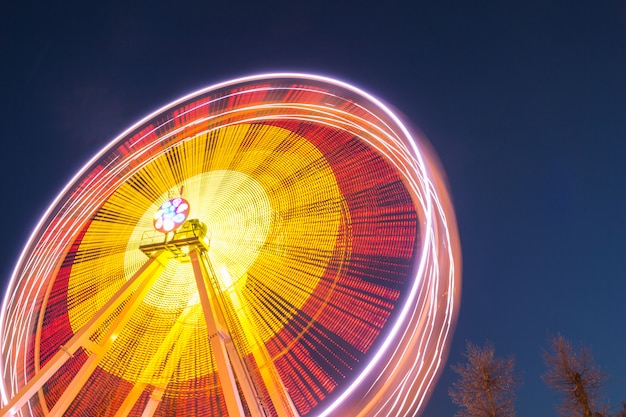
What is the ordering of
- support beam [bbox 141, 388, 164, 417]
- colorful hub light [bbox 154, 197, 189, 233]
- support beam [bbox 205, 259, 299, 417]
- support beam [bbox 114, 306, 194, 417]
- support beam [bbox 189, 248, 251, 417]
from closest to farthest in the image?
support beam [bbox 189, 248, 251, 417]
support beam [bbox 205, 259, 299, 417]
support beam [bbox 141, 388, 164, 417]
colorful hub light [bbox 154, 197, 189, 233]
support beam [bbox 114, 306, 194, 417]

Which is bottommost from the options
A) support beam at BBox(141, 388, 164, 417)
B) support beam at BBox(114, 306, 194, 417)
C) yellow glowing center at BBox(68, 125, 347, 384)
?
support beam at BBox(141, 388, 164, 417)

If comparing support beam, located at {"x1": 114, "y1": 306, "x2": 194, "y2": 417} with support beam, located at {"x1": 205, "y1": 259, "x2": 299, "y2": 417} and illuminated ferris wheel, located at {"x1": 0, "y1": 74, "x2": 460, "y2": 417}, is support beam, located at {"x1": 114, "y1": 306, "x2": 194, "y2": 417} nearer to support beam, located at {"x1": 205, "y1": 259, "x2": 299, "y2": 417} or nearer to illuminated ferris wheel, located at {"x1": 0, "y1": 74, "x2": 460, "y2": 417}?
illuminated ferris wheel, located at {"x1": 0, "y1": 74, "x2": 460, "y2": 417}

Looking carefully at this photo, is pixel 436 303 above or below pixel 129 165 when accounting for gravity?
below

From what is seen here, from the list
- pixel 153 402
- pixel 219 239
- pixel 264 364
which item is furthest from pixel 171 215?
pixel 153 402

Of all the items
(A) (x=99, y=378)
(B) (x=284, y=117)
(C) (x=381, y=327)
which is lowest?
(A) (x=99, y=378)

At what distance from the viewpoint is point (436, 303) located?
8.30 m

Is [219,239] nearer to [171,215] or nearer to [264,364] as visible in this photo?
[171,215]

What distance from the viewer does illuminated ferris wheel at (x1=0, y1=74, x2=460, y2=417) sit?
9.28 meters

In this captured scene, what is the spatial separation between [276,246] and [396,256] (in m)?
2.62

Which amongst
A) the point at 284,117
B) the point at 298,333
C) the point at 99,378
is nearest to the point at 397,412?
the point at 298,333

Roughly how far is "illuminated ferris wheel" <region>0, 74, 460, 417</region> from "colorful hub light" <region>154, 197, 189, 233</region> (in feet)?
0.10

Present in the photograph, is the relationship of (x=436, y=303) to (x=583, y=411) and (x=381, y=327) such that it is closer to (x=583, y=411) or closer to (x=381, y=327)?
(x=381, y=327)

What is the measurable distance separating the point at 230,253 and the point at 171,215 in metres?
1.45

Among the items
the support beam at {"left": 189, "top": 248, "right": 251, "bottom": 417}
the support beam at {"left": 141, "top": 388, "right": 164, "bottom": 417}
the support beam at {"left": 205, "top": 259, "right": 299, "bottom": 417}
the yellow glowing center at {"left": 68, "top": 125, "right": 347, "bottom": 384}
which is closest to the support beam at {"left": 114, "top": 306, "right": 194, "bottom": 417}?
the yellow glowing center at {"left": 68, "top": 125, "right": 347, "bottom": 384}
